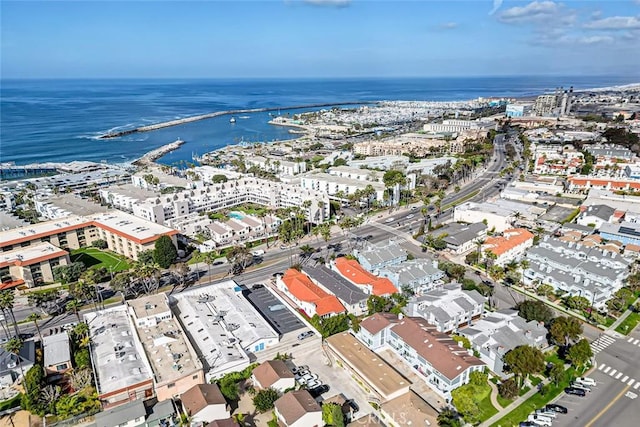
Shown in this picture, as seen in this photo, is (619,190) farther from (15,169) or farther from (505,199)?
(15,169)

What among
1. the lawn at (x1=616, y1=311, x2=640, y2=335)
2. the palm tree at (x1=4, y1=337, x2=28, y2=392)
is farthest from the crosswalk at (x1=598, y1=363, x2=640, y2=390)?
the palm tree at (x1=4, y1=337, x2=28, y2=392)

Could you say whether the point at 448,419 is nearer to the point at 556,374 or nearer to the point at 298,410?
the point at 298,410

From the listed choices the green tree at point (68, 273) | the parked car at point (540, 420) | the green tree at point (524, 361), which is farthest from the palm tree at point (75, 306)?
the parked car at point (540, 420)

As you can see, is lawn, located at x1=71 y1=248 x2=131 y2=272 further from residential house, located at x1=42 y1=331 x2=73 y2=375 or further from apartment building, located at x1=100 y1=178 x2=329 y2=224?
residential house, located at x1=42 y1=331 x2=73 y2=375

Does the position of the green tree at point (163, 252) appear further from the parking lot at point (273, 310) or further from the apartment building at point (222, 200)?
A: the apartment building at point (222, 200)

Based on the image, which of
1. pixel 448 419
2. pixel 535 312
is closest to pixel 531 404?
pixel 448 419

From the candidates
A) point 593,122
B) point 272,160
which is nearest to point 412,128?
point 593,122
